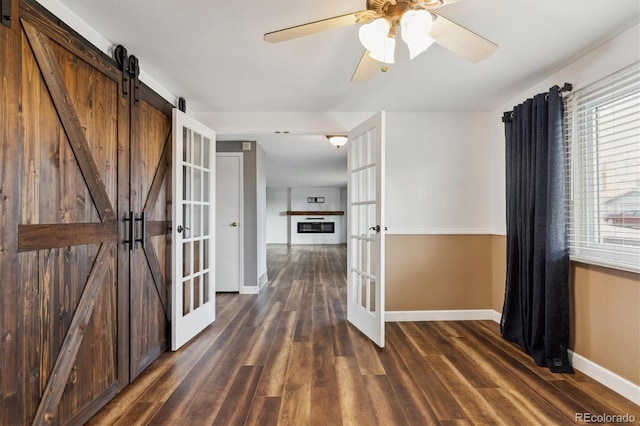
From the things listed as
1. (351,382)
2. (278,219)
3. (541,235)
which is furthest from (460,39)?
(278,219)

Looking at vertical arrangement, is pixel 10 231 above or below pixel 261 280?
above

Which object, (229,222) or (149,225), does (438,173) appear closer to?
(149,225)

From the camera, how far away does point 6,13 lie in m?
1.23

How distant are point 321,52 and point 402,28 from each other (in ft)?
3.04

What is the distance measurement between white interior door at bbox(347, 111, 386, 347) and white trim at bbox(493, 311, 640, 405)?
1351 millimetres

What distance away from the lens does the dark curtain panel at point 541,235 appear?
220 cm

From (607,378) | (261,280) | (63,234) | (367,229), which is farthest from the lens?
(261,280)

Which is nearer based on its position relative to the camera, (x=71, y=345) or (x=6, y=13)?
(x=6, y=13)

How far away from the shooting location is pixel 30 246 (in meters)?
1.34

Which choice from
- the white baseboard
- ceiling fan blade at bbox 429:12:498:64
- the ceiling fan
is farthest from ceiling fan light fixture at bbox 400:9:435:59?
the white baseboard

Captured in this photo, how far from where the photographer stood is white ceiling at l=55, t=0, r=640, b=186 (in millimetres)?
1623

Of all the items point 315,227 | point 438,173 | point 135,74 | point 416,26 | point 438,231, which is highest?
point 135,74

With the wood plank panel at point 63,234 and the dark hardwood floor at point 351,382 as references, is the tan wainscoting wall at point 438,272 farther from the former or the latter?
the wood plank panel at point 63,234
